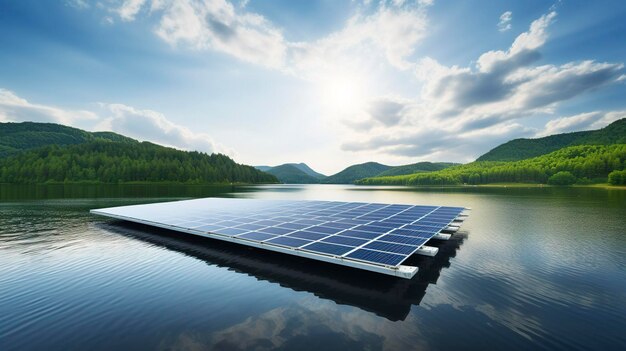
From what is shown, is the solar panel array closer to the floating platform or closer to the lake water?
the floating platform

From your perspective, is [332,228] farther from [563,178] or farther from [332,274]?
[563,178]

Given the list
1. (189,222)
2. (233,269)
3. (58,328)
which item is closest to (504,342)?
(233,269)

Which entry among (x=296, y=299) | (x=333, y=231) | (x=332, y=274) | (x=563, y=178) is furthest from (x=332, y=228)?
(x=563, y=178)

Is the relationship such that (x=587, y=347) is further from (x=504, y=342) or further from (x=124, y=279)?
(x=124, y=279)

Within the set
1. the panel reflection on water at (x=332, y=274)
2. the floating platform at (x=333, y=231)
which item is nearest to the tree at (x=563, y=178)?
the floating platform at (x=333, y=231)

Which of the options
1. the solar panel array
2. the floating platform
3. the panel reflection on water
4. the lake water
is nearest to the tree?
the lake water

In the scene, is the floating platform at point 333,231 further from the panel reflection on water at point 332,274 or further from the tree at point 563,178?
the tree at point 563,178
